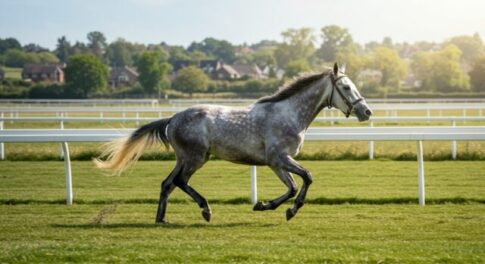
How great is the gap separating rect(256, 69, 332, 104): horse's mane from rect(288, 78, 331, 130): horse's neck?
56 millimetres

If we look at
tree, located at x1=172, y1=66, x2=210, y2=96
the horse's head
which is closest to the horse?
the horse's head

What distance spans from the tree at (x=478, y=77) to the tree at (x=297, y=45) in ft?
148

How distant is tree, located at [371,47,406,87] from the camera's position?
87.6 m

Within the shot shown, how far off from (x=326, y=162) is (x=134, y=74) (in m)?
126

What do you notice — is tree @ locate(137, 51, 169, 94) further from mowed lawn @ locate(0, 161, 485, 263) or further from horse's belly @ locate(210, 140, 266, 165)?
horse's belly @ locate(210, 140, 266, 165)

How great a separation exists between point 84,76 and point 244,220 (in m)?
78.5

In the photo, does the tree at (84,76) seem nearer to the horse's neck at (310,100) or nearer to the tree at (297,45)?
the tree at (297,45)

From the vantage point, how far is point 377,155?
1656cm

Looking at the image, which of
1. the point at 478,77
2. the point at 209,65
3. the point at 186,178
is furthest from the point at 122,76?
the point at 186,178

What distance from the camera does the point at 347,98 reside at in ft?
28.5

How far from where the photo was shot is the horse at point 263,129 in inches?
334

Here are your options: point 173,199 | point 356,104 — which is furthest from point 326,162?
point 356,104

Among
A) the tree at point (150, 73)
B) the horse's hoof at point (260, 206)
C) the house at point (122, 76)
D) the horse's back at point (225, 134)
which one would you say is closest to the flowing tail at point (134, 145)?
the horse's back at point (225, 134)

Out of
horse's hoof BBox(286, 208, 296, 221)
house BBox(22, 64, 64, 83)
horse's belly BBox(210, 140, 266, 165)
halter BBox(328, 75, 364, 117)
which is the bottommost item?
horse's hoof BBox(286, 208, 296, 221)
